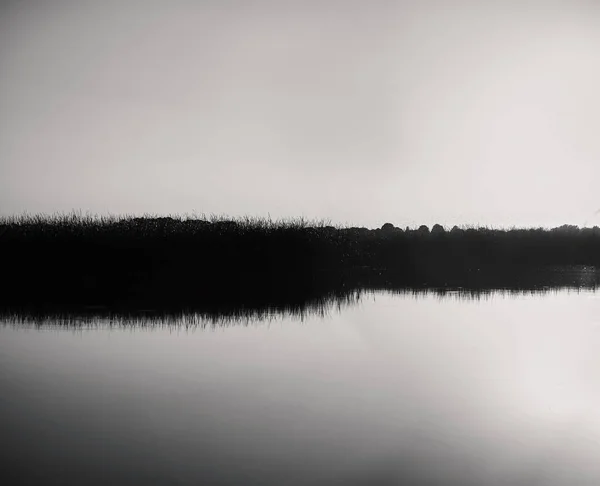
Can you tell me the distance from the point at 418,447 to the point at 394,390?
2166mm

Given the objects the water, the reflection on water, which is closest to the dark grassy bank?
the reflection on water

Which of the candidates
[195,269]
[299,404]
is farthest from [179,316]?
[195,269]

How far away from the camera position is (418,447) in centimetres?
601

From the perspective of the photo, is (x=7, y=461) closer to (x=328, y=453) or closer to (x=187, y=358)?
(x=328, y=453)

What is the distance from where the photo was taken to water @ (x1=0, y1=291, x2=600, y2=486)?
5.39 metres

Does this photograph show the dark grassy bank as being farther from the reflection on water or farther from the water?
the water

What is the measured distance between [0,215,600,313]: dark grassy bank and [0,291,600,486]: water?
3430 millimetres

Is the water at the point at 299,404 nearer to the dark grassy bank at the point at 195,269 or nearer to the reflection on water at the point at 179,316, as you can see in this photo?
the reflection on water at the point at 179,316

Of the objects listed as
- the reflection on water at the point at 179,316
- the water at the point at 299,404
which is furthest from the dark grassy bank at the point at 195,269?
the water at the point at 299,404

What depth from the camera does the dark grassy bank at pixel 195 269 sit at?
15.5 m

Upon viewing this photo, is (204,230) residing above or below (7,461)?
above

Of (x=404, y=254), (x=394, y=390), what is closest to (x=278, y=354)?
(x=394, y=390)

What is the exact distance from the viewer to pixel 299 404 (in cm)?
735

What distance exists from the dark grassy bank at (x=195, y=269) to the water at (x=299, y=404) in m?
3.43
